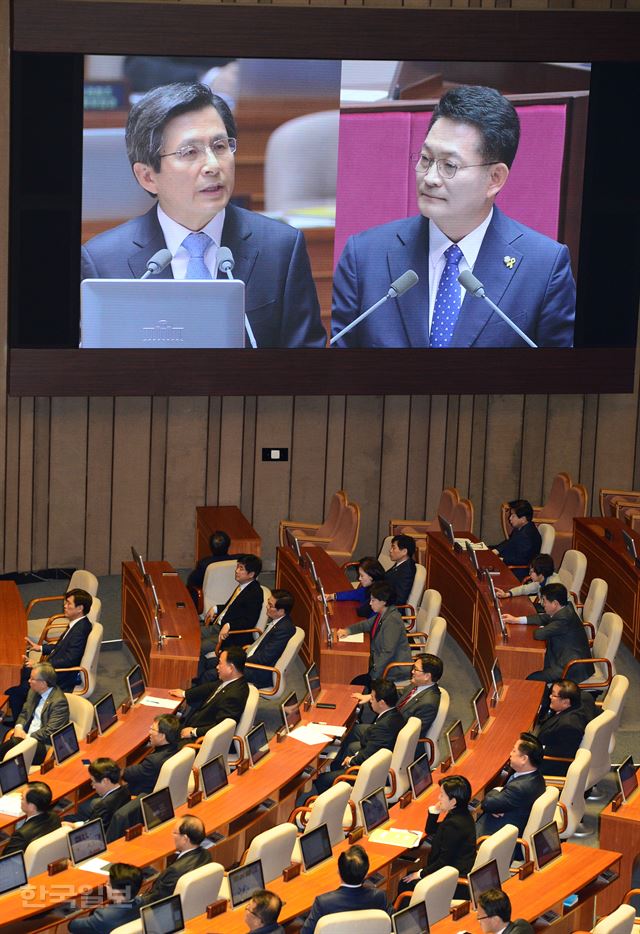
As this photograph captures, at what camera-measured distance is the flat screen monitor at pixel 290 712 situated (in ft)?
29.3

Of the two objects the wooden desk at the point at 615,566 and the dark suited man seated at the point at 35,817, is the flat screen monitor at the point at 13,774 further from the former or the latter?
the wooden desk at the point at 615,566

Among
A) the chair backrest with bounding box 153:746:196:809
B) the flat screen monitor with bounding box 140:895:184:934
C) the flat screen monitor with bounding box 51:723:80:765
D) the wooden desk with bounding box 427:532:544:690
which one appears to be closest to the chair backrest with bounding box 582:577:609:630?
the wooden desk with bounding box 427:532:544:690

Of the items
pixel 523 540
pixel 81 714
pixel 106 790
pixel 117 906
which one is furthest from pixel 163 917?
pixel 523 540

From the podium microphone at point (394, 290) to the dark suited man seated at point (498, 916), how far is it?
23.6 feet

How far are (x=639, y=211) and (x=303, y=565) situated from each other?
4.55 m

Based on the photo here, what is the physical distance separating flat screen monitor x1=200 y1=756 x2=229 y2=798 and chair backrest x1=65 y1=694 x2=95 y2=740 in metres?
1.06

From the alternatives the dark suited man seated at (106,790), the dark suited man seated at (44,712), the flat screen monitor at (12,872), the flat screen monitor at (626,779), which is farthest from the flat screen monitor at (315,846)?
the dark suited man seated at (44,712)

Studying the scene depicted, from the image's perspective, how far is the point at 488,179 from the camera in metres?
13.1

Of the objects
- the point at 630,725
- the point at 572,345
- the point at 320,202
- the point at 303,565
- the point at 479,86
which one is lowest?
the point at 630,725

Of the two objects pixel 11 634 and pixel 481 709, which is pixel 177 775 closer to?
pixel 481 709

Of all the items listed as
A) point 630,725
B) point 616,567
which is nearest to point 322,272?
point 616,567

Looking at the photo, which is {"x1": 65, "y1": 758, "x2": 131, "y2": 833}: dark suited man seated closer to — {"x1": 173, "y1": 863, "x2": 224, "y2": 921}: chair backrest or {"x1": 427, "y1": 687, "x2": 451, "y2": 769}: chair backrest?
{"x1": 173, "y1": 863, "x2": 224, "y2": 921}: chair backrest

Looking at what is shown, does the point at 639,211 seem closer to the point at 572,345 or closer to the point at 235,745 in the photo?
the point at 572,345

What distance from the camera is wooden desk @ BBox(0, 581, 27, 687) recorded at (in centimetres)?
1023
